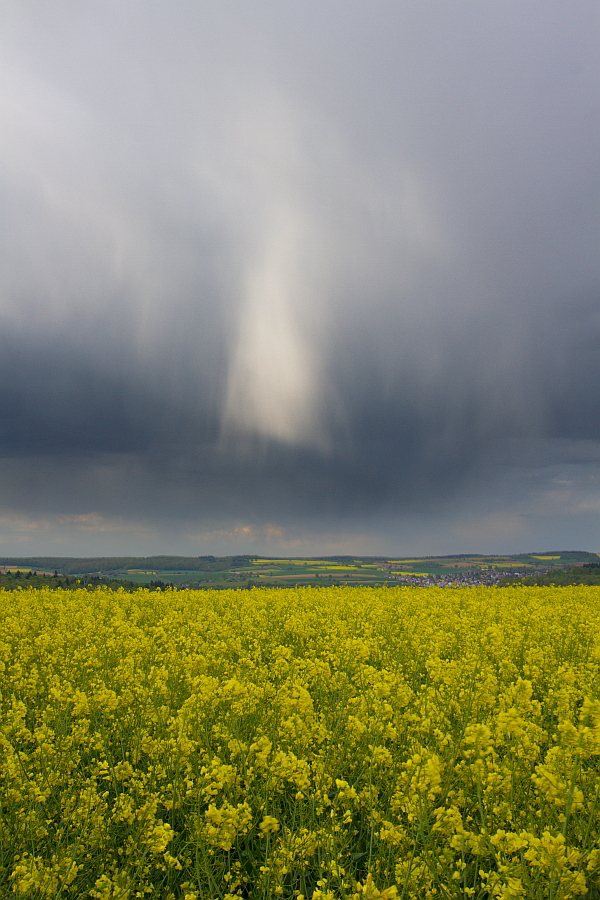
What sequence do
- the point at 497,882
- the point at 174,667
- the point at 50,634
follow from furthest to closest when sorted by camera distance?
the point at 50,634 → the point at 174,667 → the point at 497,882

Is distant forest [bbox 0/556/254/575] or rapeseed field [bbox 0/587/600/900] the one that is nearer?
rapeseed field [bbox 0/587/600/900]

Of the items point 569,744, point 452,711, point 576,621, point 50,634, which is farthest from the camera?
point 576,621

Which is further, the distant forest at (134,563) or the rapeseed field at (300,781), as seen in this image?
the distant forest at (134,563)

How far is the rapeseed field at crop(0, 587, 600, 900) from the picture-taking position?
12.3 feet

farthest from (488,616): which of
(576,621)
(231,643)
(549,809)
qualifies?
(549,809)

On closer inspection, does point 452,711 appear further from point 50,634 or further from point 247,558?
point 247,558

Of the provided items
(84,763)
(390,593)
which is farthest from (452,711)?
(390,593)

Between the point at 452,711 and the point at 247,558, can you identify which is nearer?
the point at 452,711

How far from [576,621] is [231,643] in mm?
9581

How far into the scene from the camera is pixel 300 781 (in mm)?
4441

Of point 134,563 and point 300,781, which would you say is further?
point 134,563

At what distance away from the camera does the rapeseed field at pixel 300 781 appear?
3.76 metres

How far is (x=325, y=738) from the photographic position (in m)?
5.58

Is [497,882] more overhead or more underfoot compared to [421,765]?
more underfoot
